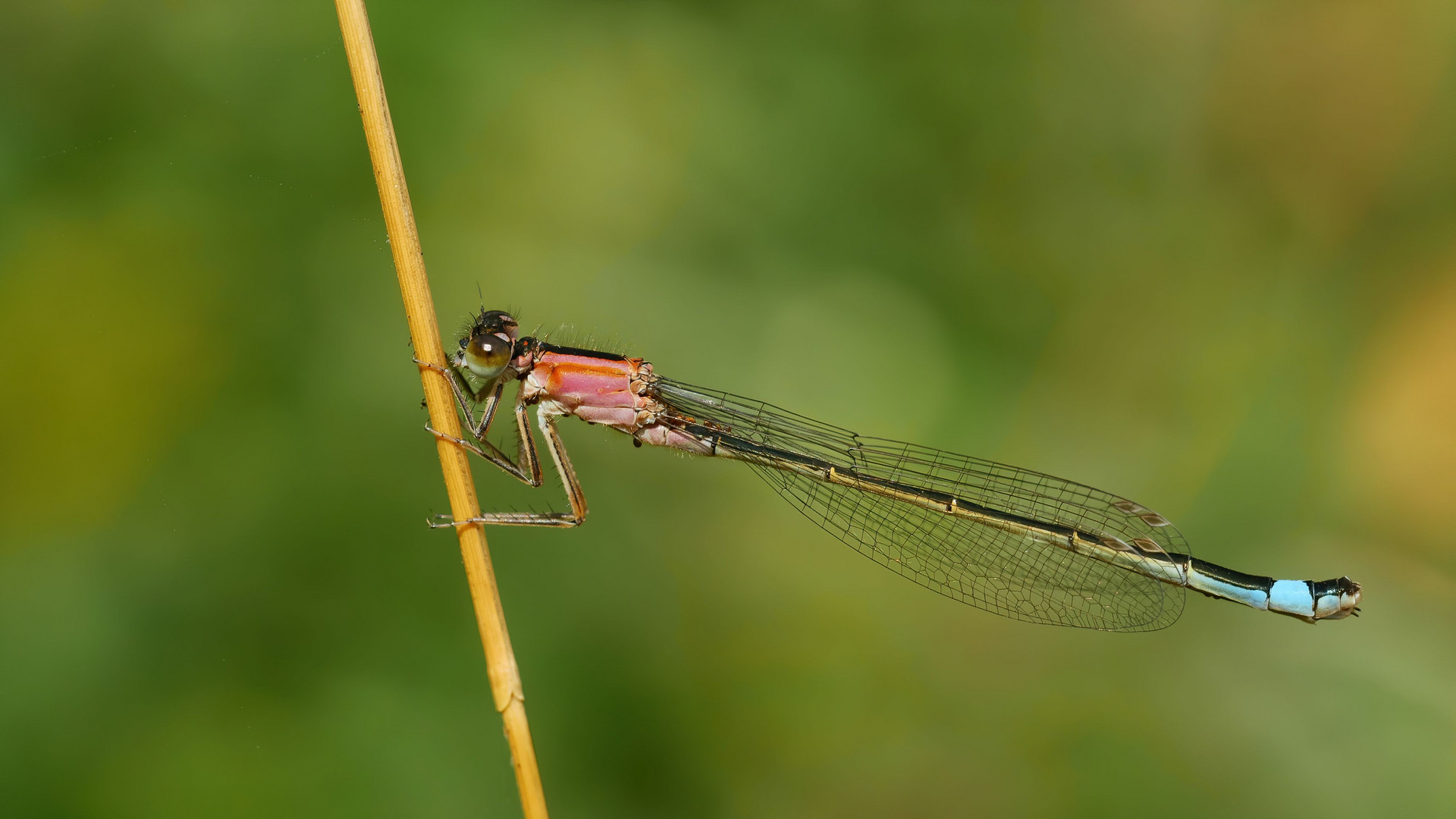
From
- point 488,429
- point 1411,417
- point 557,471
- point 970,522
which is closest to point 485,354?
point 488,429

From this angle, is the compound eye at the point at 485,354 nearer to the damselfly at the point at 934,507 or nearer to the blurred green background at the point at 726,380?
the damselfly at the point at 934,507

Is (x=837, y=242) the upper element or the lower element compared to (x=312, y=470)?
upper

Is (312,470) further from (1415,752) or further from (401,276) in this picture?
(1415,752)

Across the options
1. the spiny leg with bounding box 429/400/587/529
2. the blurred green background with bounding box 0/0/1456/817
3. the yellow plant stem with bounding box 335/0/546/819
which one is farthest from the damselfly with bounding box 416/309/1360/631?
the yellow plant stem with bounding box 335/0/546/819

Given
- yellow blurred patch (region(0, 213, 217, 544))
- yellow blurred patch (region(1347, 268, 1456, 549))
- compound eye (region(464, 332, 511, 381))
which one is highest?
yellow blurred patch (region(1347, 268, 1456, 549))

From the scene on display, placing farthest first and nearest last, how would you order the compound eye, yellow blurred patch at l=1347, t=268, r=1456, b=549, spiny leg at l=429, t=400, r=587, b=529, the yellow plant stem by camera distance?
yellow blurred patch at l=1347, t=268, r=1456, b=549 < spiny leg at l=429, t=400, r=587, b=529 < the compound eye < the yellow plant stem

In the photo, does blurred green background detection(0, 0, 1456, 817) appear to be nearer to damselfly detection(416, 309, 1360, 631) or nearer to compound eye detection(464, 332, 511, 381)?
damselfly detection(416, 309, 1360, 631)

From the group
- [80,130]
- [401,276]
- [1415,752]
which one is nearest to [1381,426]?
[1415,752]

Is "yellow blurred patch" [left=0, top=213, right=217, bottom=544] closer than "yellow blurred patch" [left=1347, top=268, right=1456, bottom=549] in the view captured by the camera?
Yes
